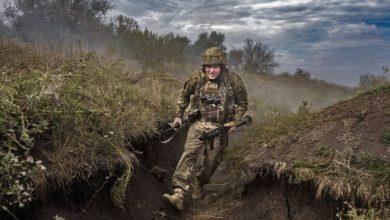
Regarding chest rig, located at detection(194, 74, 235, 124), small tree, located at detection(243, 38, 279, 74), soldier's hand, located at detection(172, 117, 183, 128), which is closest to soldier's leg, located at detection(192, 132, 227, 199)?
chest rig, located at detection(194, 74, 235, 124)

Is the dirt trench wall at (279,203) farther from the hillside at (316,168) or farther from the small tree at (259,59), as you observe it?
the small tree at (259,59)

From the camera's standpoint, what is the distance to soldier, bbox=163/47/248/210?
25.2ft

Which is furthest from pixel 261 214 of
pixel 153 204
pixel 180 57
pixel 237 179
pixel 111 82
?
pixel 180 57

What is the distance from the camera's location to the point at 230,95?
7.88 m

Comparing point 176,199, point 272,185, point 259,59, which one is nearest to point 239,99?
point 272,185

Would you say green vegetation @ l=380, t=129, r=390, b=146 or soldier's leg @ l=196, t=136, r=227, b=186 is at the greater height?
green vegetation @ l=380, t=129, r=390, b=146

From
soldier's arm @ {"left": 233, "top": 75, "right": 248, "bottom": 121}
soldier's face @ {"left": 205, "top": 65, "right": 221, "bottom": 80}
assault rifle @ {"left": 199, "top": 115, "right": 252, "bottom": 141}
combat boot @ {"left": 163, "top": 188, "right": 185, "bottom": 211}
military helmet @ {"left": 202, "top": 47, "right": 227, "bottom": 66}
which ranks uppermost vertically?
military helmet @ {"left": 202, "top": 47, "right": 227, "bottom": 66}

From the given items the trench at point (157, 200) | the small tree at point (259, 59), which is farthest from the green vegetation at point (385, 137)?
the small tree at point (259, 59)

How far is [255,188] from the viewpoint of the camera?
748 cm

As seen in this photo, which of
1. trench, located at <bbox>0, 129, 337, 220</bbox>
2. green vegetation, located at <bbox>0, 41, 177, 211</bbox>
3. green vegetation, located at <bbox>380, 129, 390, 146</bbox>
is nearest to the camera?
green vegetation, located at <bbox>0, 41, 177, 211</bbox>

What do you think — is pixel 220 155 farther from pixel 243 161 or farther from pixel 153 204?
pixel 153 204

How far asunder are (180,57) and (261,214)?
14.5m

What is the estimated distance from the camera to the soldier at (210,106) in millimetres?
7672

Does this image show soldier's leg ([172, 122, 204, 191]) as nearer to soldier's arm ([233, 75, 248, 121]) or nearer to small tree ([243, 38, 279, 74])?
soldier's arm ([233, 75, 248, 121])
